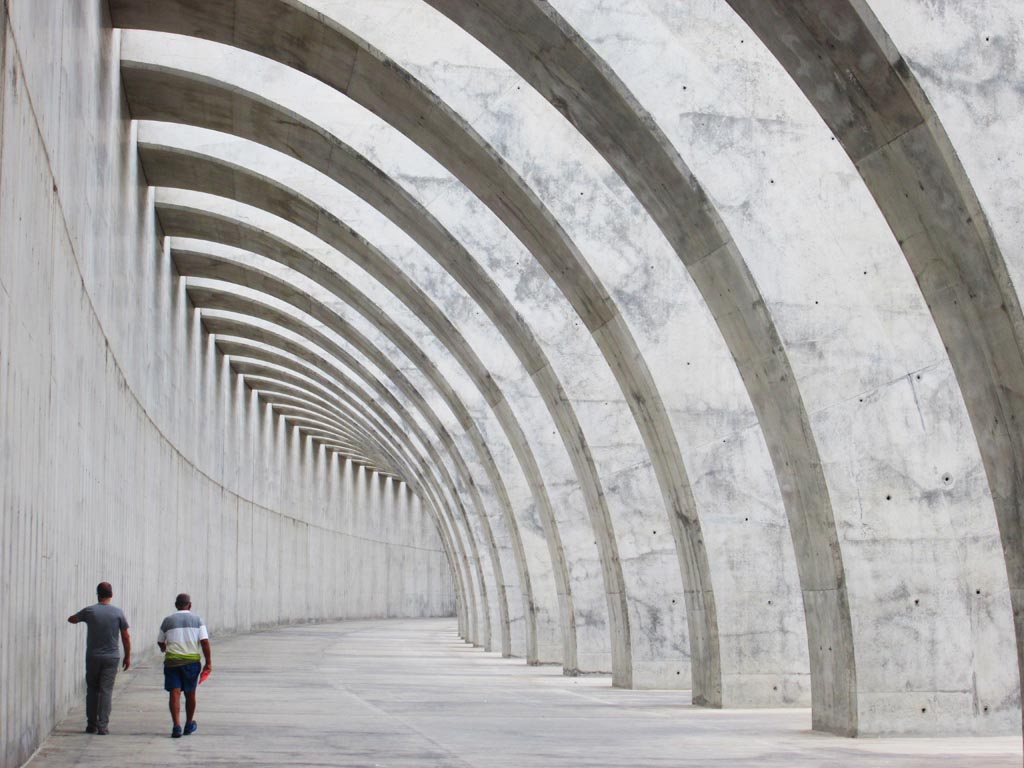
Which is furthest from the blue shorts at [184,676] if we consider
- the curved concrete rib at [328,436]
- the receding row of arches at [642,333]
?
the curved concrete rib at [328,436]

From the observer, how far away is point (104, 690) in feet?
44.7

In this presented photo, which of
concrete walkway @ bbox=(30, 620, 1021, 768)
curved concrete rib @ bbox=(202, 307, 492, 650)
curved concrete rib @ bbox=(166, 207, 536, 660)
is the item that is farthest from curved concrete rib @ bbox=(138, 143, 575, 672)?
curved concrete rib @ bbox=(202, 307, 492, 650)

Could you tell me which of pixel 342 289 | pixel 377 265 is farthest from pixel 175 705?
pixel 342 289

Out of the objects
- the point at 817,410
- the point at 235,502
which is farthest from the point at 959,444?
A: the point at 235,502

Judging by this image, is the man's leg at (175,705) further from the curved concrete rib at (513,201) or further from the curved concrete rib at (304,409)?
the curved concrete rib at (304,409)

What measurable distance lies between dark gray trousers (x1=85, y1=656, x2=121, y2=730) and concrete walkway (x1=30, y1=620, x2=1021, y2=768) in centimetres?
30

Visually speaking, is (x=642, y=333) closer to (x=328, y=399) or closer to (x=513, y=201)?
(x=513, y=201)

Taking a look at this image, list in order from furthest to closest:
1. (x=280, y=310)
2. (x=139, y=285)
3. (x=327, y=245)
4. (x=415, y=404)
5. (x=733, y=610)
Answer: (x=280, y=310), (x=415, y=404), (x=327, y=245), (x=139, y=285), (x=733, y=610)

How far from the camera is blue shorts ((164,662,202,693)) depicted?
550 inches

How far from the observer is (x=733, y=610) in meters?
16.8

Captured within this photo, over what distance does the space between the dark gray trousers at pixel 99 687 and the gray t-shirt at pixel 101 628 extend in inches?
3.5

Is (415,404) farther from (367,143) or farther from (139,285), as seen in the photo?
(367,143)

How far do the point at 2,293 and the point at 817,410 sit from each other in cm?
750

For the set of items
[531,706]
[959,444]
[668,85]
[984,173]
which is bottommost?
[531,706]
